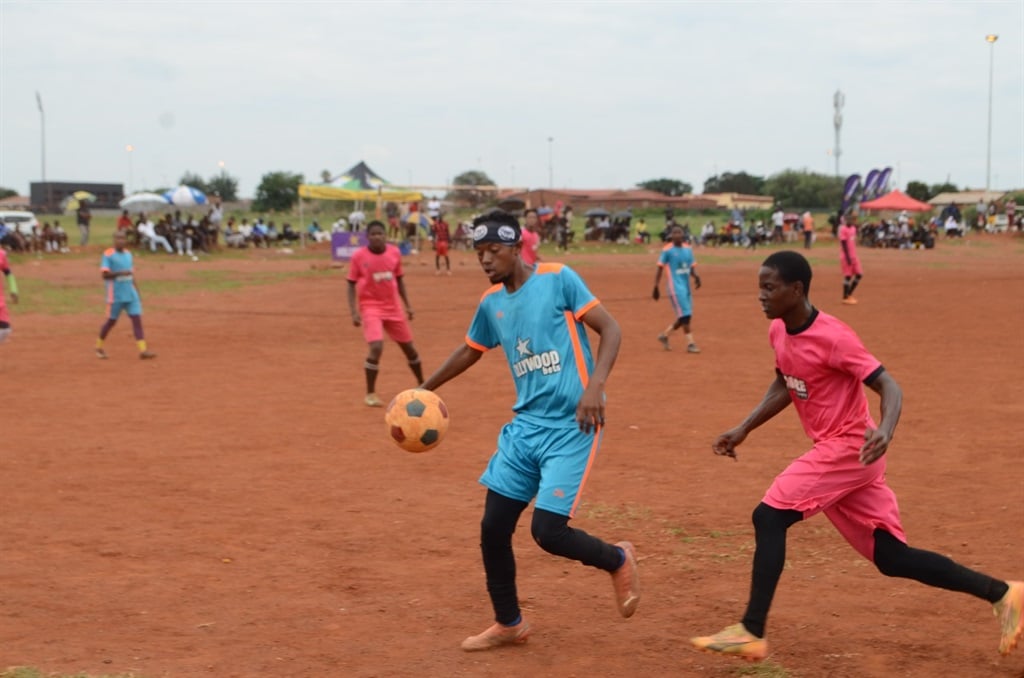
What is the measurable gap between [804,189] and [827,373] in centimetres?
10142

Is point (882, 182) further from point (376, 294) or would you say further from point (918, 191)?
point (376, 294)

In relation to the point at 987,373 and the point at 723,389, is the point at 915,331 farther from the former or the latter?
the point at 723,389

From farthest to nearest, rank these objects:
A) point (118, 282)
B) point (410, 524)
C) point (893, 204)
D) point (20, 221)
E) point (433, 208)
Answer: point (893, 204), point (433, 208), point (20, 221), point (118, 282), point (410, 524)

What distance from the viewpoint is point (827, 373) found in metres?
4.97

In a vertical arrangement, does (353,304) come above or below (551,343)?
below

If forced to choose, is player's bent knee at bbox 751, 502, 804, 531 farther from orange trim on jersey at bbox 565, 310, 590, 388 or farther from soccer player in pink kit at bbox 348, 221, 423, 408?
soccer player in pink kit at bbox 348, 221, 423, 408

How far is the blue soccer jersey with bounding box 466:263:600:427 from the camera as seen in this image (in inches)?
209

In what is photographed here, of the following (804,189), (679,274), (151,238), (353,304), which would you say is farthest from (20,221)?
(804,189)

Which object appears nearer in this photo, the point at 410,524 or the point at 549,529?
the point at 549,529

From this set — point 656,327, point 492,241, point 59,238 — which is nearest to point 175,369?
point 656,327

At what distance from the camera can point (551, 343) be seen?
5332 millimetres

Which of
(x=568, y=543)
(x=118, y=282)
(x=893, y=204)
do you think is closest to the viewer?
(x=568, y=543)

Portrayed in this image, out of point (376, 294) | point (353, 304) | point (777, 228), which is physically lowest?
point (353, 304)

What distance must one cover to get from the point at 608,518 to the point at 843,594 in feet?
6.60
